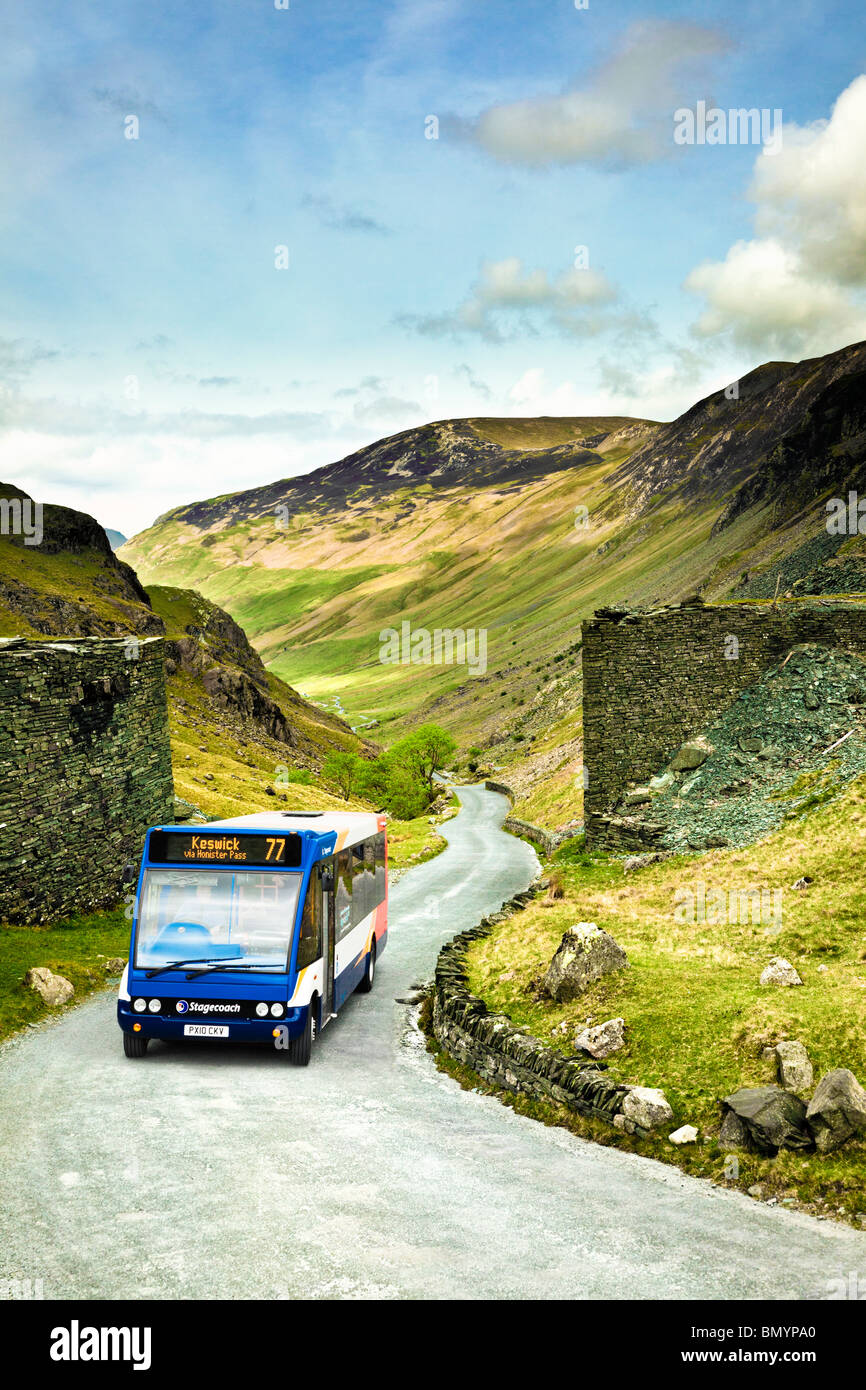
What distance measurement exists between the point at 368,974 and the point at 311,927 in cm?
772

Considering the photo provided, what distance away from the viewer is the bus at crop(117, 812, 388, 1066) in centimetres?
1714

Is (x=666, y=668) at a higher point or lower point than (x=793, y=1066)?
higher

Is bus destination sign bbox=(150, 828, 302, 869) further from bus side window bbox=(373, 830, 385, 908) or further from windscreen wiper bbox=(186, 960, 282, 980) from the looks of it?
bus side window bbox=(373, 830, 385, 908)

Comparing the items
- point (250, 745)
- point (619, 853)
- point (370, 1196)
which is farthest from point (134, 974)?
point (250, 745)

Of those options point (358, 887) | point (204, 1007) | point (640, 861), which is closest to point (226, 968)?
point (204, 1007)

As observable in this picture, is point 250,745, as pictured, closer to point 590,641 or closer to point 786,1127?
point 590,641

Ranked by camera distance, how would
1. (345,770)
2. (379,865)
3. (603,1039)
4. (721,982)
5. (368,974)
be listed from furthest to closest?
(345,770) < (379,865) < (368,974) < (721,982) < (603,1039)

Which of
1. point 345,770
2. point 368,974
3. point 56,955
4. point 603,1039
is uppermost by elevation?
point 603,1039

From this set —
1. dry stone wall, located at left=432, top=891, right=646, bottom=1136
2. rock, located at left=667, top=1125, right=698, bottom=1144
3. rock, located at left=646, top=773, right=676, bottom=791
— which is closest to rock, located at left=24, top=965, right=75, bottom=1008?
dry stone wall, located at left=432, top=891, right=646, bottom=1136

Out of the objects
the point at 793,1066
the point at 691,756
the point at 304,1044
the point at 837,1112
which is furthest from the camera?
the point at 691,756

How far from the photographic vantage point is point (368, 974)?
2506 centimetres

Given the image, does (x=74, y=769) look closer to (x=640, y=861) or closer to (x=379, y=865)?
(x=379, y=865)

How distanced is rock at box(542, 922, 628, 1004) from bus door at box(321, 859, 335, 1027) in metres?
4.29

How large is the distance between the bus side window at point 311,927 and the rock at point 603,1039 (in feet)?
16.0
